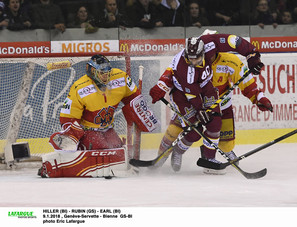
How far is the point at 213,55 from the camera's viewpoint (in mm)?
5746

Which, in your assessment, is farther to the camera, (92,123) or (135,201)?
(92,123)

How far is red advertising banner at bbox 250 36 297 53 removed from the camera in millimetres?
8539

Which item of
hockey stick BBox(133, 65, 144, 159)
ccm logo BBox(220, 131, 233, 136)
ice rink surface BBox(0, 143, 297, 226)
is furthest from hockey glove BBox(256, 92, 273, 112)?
hockey stick BBox(133, 65, 144, 159)

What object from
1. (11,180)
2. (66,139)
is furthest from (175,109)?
(11,180)

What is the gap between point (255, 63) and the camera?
5664mm

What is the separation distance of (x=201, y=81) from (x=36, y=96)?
1751 mm

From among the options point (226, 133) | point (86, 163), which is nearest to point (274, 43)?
point (226, 133)

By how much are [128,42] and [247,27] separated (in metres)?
1.35

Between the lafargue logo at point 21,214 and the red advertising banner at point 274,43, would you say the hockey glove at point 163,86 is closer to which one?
the lafargue logo at point 21,214

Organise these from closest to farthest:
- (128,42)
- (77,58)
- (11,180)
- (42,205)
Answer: (42,205) → (11,180) → (77,58) → (128,42)

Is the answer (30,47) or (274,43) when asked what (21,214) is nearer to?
(30,47)

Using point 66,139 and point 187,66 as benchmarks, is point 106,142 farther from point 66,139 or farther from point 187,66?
point 187,66

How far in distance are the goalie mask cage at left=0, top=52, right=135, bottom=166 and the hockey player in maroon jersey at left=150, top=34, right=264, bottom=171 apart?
57cm

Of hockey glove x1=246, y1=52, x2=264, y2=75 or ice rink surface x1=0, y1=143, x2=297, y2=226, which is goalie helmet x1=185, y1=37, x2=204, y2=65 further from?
ice rink surface x1=0, y1=143, x2=297, y2=226
